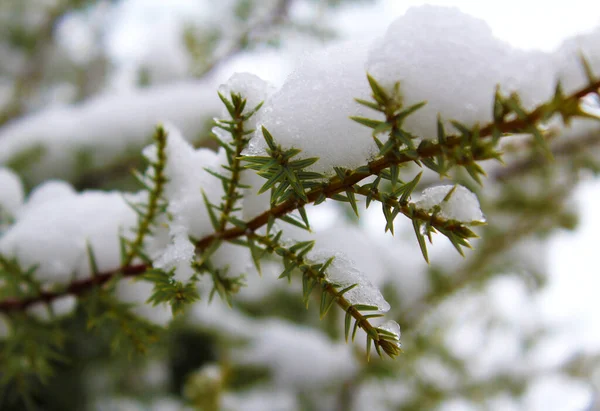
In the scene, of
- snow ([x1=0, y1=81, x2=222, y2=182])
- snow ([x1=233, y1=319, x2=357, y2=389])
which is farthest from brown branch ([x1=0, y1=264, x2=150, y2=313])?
snow ([x1=233, y1=319, x2=357, y2=389])

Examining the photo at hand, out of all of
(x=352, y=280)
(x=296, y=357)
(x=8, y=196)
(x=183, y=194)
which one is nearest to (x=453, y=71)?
(x=352, y=280)

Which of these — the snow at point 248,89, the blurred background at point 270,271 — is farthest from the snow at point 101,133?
the snow at point 248,89

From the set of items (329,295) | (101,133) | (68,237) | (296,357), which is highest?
(101,133)

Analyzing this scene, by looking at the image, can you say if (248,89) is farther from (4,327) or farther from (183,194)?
(4,327)

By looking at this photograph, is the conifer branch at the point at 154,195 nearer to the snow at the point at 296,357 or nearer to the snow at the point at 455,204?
the snow at the point at 455,204

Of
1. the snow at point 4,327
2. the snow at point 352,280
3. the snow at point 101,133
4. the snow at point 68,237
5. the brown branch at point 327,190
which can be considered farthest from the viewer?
the snow at point 101,133
